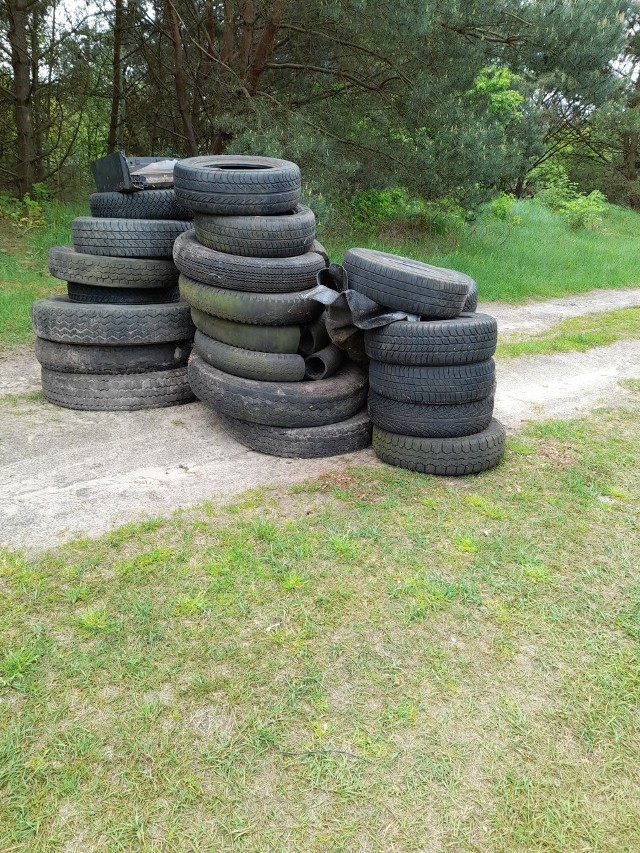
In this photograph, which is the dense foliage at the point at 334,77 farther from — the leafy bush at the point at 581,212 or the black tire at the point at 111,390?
the leafy bush at the point at 581,212

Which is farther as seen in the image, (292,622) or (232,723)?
(292,622)

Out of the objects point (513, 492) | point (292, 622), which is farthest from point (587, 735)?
point (513, 492)

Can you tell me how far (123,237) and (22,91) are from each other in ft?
24.7

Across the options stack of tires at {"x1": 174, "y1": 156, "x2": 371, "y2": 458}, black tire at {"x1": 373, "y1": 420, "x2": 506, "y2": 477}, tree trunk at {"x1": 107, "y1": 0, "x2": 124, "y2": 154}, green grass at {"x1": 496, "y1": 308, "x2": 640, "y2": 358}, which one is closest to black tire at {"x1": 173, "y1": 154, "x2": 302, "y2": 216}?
stack of tires at {"x1": 174, "y1": 156, "x2": 371, "y2": 458}

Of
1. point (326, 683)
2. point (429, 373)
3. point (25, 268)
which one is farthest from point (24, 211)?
point (326, 683)

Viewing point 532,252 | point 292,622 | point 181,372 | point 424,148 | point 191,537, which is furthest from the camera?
point 532,252

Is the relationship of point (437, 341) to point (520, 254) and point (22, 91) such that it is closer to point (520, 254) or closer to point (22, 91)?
point (520, 254)

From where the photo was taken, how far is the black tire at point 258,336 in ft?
14.1

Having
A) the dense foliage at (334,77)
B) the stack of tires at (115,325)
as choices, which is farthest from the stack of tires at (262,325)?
the dense foliage at (334,77)

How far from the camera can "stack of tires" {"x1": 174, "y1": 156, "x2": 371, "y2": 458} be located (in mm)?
4195

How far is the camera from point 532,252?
12.6 metres

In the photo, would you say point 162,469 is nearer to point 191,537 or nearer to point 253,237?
point 191,537

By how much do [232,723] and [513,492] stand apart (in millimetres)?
2267

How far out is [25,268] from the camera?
8.25 meters
